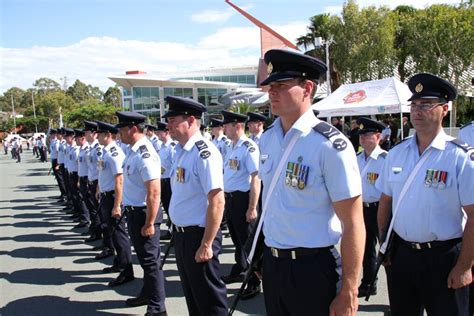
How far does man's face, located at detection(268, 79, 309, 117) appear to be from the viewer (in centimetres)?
224

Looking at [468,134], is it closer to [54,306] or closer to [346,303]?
[346,303]

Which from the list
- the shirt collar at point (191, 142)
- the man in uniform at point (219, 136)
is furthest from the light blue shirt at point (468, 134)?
the man in uniform at point (219, 136)

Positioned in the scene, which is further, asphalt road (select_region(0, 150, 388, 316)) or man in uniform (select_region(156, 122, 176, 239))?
man in uniform (select_region(156, 122, 176, 239))

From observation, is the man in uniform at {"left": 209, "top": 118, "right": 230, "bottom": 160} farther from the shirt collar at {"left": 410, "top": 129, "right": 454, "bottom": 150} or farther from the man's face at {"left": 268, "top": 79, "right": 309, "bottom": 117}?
the man's face at {"left": 268, "top": 79, "right": 309, "bottom": 117}

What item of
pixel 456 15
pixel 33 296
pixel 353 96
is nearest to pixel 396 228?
pixel 33 296

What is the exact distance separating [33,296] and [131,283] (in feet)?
3.93

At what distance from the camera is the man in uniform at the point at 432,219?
2656 millimetres

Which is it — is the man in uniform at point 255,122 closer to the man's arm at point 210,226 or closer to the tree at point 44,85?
the man's arm at point 210,226

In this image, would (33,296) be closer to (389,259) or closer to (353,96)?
(389,259)

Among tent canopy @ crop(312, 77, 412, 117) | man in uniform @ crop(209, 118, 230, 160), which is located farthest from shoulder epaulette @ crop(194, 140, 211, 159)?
tent canopy @ crop(312, 77, 412, 117)

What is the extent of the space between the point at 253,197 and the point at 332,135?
10.1ft

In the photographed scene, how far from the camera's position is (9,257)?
7164 millimetres

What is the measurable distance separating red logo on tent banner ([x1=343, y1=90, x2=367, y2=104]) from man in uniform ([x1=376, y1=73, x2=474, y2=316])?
12729 mm

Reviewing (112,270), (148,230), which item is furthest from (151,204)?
(112,270)
